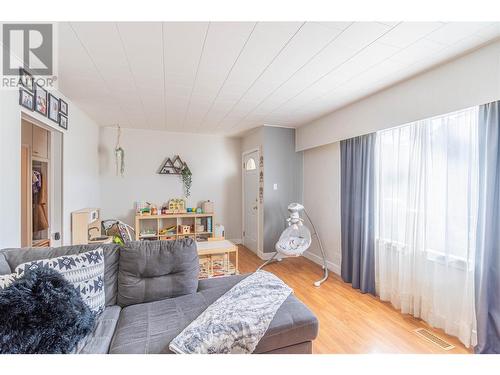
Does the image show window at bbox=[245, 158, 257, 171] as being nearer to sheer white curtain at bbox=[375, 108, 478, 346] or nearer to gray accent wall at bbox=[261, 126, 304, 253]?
gray accent wall at bbox=[261, 126, 304, 253]

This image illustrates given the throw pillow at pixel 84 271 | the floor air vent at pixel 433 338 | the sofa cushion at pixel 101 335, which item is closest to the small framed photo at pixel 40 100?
the throw pillow at pixel 84 271

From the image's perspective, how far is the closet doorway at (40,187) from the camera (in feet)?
8.70

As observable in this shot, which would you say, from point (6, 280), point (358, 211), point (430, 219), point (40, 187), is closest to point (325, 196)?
point (358, 211)

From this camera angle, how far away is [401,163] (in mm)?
2477

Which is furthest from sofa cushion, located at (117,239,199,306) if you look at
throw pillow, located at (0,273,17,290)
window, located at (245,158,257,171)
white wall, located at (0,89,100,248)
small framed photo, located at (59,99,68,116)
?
window, located at (245,158,257,171)

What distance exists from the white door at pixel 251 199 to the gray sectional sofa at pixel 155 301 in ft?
8.30

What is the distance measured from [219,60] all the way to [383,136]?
2.02 m

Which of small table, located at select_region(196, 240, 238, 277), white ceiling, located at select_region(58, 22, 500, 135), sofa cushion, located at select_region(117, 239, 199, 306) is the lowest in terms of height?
small table, located at select_region(196, 240, 238, 277)

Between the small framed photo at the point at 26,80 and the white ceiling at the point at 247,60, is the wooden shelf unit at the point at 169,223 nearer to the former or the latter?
the white ceiling at the point at 247,60

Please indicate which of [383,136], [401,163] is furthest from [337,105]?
[401,163]

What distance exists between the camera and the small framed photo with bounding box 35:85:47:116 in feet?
6.95

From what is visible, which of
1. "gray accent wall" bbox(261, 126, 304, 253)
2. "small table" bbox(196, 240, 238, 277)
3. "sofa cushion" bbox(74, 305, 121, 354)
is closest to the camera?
"sofa cushion" bbox(74, 305, 121, 354)

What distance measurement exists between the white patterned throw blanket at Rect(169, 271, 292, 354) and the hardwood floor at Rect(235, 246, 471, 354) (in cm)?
74
